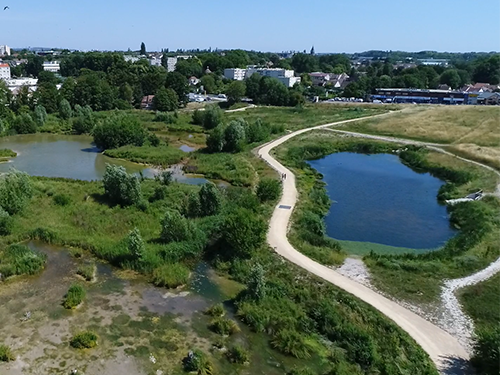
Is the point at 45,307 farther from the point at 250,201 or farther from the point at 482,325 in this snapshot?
the point at 482,325

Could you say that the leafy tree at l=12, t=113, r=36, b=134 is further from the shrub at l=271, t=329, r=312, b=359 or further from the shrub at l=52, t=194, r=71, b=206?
the shrub at l=271, t=329, r=312, b=359

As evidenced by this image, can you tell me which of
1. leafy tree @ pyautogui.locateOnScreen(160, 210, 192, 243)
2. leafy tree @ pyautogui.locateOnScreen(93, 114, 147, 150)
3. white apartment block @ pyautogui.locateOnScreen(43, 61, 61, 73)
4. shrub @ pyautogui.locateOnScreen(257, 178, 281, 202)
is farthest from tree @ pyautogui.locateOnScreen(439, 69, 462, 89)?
white apartment block @ pyautogui.locateOnScreen(43, 61, 61, 73)

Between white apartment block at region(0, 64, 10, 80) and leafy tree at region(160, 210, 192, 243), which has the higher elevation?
white apartment block at region(0, 64, 10, 80)

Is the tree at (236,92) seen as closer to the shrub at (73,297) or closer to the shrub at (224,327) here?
the shrub at (73,297)

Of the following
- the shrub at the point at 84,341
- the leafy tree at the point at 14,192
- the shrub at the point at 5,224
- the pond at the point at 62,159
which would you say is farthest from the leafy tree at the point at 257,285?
the pond at the point at 62,159

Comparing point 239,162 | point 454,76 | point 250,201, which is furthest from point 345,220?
point 454,76

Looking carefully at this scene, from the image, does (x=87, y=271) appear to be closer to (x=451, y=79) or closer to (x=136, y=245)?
Result: (x=136, y=245)
